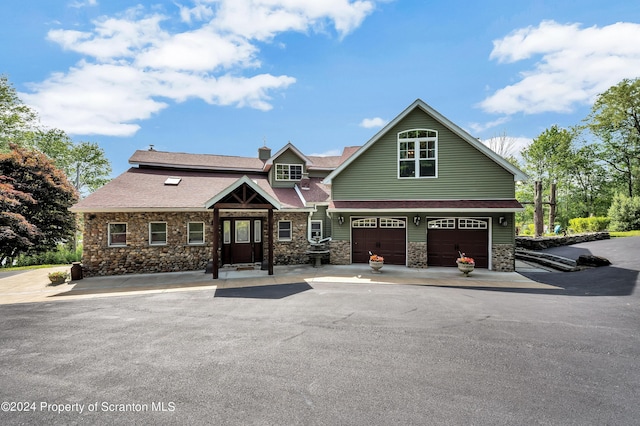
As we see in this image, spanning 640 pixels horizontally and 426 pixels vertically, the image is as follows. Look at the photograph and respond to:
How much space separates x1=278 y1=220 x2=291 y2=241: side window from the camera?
15.9m

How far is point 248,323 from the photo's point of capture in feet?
22.9

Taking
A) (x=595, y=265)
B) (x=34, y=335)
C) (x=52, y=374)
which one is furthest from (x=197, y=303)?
(x=595, y=265)

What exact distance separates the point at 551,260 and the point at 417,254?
7703 mm

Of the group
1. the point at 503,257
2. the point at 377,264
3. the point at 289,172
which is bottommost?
the point at 377,264

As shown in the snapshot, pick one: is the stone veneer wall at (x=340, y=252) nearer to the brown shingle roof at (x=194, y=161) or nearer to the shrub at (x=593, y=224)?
the brown shingle roof at (x=194, y=161)

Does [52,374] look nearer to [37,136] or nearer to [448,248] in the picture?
[448,248]

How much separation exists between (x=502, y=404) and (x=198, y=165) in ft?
62.5

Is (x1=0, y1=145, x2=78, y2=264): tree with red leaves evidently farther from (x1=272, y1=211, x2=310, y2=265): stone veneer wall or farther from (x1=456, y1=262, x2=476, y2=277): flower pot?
(x1=456, y1=262, x2=476, y2=277): flower pot

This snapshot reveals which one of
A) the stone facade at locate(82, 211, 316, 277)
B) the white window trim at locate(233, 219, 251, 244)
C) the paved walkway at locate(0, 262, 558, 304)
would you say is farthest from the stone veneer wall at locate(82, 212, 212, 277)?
the white window trim at locate(233, 219, 251, 244)

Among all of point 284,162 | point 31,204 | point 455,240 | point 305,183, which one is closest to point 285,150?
point 284,162

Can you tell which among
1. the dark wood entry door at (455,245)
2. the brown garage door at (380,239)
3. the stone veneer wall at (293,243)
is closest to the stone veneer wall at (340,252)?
the brown garage door at (380,239)

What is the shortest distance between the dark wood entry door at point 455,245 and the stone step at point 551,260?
3.61 metres

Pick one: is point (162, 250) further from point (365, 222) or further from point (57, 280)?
point (365, 222)

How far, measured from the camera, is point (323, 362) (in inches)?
197
